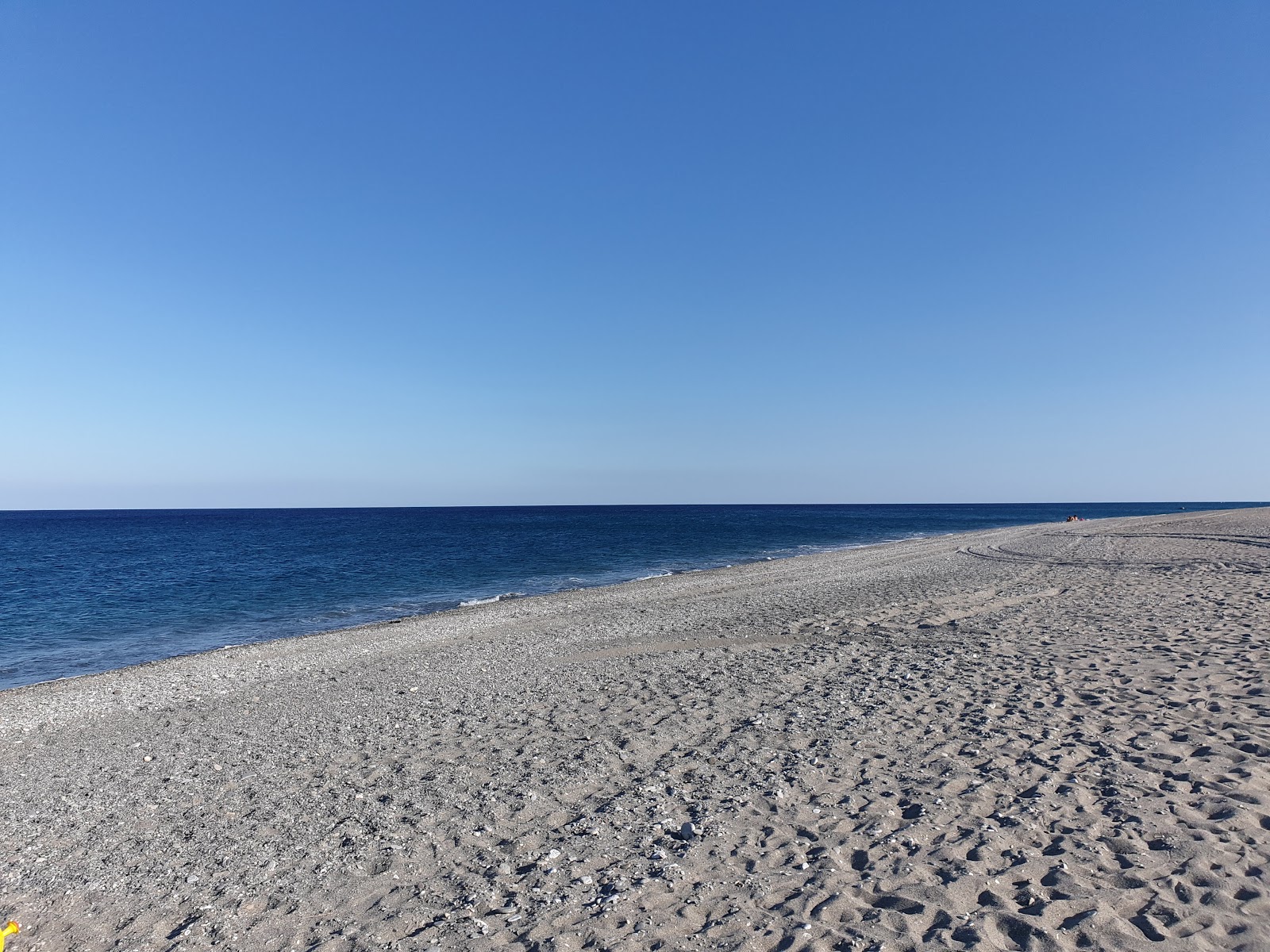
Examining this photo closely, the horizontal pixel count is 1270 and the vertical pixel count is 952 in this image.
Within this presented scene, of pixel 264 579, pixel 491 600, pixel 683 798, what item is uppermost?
pixel 683 798

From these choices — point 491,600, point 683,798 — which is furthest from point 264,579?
point 683,798

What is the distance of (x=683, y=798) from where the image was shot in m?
6.95

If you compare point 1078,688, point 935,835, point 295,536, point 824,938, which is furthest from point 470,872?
point 295,536

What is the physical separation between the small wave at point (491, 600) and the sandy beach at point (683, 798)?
11.7 meters

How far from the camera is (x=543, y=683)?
1241 centimetres

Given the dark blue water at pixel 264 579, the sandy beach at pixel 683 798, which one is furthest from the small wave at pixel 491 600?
the sandy beach at pixel 683 798

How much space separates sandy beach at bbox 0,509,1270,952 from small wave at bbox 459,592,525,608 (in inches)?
460

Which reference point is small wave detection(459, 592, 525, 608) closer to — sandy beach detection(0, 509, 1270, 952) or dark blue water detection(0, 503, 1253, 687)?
dark blue water detection(0, 503, 1253, 687)

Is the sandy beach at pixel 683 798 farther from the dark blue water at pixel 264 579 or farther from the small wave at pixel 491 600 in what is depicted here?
the small wave at pixel 491 600

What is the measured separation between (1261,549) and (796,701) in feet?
94.9

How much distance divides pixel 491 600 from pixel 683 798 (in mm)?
21902

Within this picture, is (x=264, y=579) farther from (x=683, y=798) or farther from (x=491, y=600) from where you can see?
(x=683, y=798)

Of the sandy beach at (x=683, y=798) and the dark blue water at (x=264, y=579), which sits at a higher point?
the sandy beach at (x=683, y=798)

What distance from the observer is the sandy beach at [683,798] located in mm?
4938
